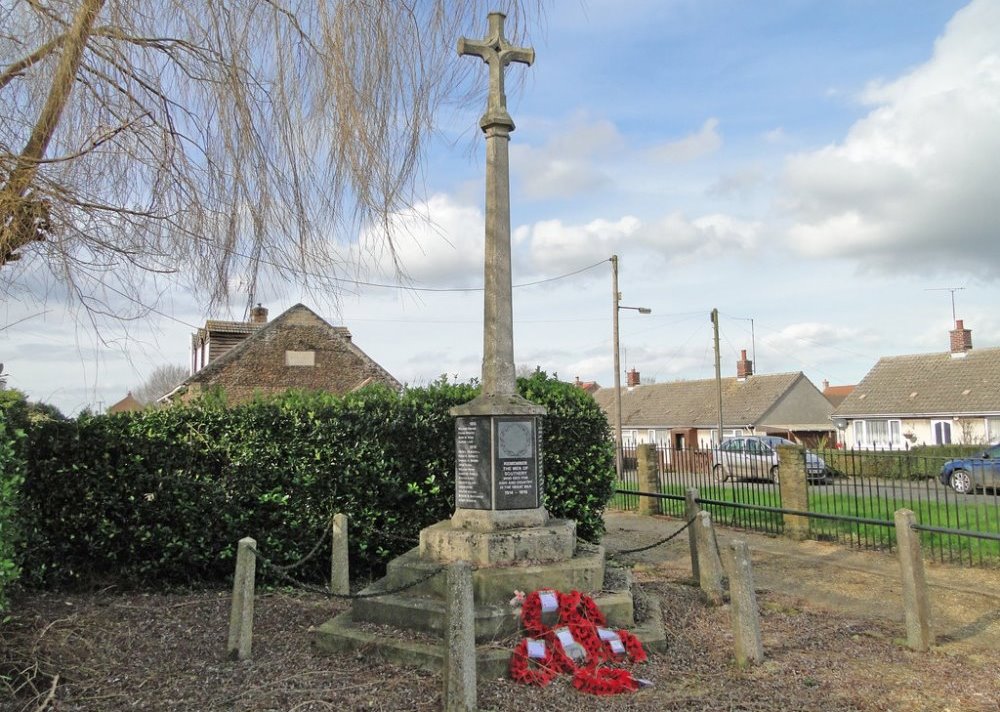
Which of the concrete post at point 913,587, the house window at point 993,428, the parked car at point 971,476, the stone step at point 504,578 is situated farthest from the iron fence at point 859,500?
the house window at point 993,428

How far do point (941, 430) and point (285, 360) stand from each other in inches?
1139

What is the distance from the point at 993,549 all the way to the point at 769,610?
422 cm

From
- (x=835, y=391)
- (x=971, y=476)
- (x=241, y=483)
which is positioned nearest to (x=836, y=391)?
(x=835, y=391)

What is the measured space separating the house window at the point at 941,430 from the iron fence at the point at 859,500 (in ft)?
78.8

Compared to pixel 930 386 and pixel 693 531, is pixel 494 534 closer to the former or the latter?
pixel 693 531

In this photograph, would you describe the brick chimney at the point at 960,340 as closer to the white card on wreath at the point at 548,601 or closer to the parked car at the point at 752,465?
the parked car at the point at 752,465

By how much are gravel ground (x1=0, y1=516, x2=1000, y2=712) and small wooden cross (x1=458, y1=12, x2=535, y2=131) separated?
4709mm

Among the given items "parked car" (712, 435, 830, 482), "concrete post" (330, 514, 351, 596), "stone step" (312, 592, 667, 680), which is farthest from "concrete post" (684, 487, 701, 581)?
"parked car" (712, 435, 830, 482)

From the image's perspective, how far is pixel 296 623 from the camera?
6.19 meters

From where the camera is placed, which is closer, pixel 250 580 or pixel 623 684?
pixel 623 684

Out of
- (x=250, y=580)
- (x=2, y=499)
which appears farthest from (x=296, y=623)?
(x=2, y=499)

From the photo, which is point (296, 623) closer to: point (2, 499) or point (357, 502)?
point (357, 502)

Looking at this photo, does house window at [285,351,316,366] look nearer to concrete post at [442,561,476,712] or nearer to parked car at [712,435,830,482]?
parked car at [712,435,830,482]

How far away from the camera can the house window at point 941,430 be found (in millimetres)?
33344
